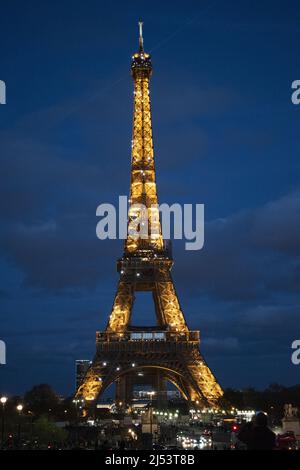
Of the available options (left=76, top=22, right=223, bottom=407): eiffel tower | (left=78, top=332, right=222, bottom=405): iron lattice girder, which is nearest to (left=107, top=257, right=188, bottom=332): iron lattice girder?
(left=76, top=22, right=223, bottom=407): eiffel tower

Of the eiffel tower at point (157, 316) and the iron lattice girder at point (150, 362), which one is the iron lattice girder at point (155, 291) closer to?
the eiffel tower at point (157, 316)

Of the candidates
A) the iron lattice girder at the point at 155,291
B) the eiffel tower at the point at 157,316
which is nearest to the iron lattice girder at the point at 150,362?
the eiffel tower at the point at 157,316

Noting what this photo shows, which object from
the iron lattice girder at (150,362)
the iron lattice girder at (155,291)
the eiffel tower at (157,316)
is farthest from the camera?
the iron lattice girder at (155,291)

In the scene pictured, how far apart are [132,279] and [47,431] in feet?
113

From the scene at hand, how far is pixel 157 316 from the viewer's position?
8869cm

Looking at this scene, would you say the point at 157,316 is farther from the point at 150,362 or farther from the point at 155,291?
the point at 150,362

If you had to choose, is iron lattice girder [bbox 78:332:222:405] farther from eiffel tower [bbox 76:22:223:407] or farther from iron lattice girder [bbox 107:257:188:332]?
iron lattice girder [bbox 107:257:188:332]

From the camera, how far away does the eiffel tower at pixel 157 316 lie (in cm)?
7875

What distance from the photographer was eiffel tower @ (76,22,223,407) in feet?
258

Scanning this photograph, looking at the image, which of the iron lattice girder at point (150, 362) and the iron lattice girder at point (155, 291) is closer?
the iron lattice girder at point (150, 362)

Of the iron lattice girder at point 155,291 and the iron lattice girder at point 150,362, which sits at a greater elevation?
the iron lattice girder at point 155,291

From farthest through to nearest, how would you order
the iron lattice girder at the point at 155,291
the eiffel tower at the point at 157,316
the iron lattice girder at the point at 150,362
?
the iron lattice girder at the point at 155,291, the eiffel tower at the point at 157,316, the iron lattice girder at the point at 150,362
